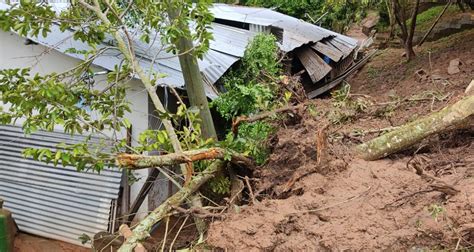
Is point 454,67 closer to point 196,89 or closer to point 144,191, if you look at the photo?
point 196,89

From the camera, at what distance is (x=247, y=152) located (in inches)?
209

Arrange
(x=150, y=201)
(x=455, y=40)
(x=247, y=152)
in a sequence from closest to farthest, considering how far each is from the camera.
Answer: (x=247, y=152), (x=150, y=201), (x=455, y=40)

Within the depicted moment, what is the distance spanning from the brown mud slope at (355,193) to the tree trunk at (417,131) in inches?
4.5

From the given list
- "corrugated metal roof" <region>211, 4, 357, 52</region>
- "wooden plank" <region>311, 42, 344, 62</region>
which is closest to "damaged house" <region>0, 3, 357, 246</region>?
"corrugated metal roof" <region>211, 4, 357, 52</region>

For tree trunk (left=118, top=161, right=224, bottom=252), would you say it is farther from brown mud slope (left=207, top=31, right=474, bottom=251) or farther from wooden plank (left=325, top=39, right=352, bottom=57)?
wooden plank (left=325, top=39, right=352, bottom=57)

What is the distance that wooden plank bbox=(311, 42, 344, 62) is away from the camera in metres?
12.0

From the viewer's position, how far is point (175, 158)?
454 centimetres

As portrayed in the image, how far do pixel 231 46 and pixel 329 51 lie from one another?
11.8 ft

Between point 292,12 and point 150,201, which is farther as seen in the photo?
point 292,12

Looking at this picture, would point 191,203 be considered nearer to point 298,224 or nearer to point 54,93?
point 298,224

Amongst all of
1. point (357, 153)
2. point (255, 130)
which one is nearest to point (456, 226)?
point (357, 153)

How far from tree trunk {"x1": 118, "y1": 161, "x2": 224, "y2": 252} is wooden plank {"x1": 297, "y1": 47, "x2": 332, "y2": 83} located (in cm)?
640

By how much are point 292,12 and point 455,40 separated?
757cm

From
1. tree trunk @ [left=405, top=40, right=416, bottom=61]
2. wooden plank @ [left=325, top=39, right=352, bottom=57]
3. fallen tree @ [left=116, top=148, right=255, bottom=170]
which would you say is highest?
wooden plank @ [left=325, top=39, right=352, bottom=57]
